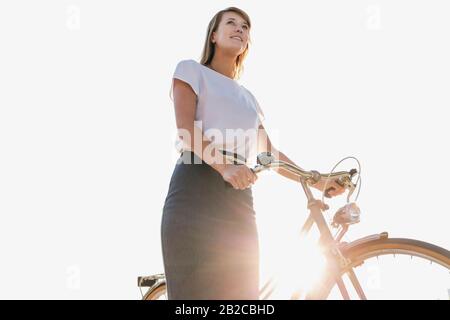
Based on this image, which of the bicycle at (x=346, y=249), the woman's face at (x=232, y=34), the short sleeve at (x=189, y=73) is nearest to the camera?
the bicycle at (x=346, y=249)

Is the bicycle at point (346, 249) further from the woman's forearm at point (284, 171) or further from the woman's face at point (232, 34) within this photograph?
the woman's face at point (232, 34)

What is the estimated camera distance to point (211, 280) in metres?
2.20

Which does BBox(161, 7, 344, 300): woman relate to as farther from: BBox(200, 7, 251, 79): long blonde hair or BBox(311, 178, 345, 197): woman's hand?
BBox(200, 7, 251, 79): long blonde hair

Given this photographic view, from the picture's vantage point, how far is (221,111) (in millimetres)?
2471

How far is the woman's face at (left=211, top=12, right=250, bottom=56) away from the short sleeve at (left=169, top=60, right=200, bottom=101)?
246 mm

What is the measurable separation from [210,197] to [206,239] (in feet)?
0.56

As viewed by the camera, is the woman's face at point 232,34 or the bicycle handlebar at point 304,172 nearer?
the bicycle handlebar at point 304,172

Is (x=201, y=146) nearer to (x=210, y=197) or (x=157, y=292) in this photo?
(x=210, y=197)

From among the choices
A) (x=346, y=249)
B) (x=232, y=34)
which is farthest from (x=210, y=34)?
(x=346, y=249)

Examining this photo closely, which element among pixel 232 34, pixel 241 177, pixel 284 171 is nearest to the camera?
pixel 241 177

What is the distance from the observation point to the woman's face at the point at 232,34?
2.70 meters

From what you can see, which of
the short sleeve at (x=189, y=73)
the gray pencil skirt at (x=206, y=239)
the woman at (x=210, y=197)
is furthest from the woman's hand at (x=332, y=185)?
the short sleeve at (x=189, y=73)
